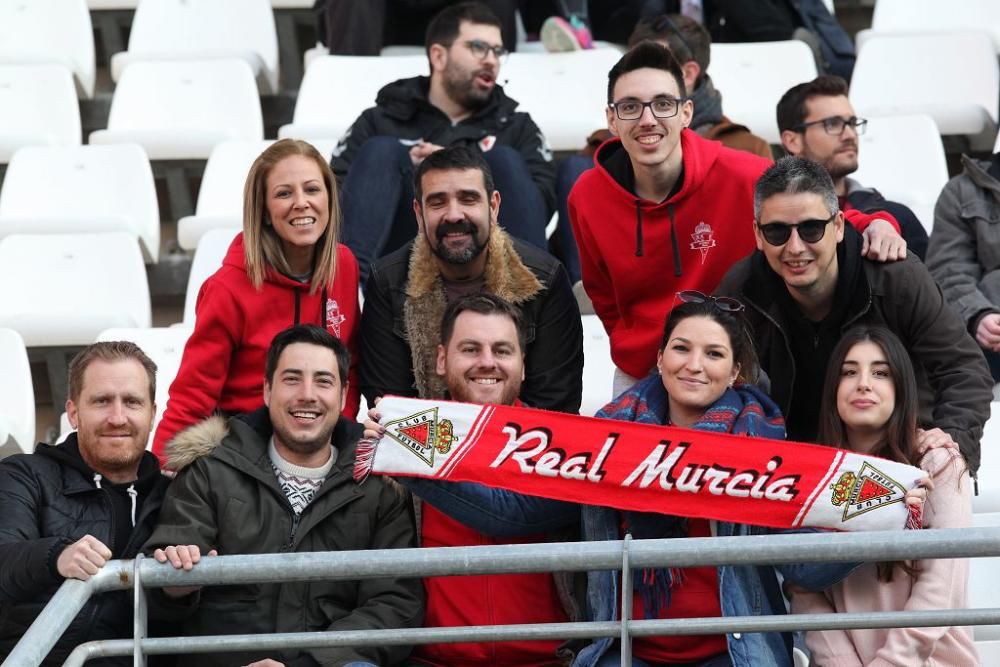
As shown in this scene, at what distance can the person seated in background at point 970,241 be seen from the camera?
17.2 ft

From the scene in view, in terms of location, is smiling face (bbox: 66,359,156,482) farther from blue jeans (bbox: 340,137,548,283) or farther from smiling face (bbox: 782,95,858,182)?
smiling face (bbox: 782,95,858,182)

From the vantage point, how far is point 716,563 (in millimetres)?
3354

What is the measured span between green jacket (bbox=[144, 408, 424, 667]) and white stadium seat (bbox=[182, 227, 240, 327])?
1.80 metres

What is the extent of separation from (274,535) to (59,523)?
494 mm

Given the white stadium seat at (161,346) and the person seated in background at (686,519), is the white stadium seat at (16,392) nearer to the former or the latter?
the white stadium seat at (161,346)

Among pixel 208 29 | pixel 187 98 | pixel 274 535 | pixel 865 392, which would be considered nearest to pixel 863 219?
pixel 865 392

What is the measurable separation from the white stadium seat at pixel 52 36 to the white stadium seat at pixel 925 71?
11.0 feet

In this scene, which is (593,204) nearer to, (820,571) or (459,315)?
(459,315)

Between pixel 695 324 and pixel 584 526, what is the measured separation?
53 cm

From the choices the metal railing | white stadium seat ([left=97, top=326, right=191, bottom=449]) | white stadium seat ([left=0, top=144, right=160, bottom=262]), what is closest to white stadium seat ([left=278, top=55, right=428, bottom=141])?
white stadium seat ([left=0, top=144, right=160, bottom=262])

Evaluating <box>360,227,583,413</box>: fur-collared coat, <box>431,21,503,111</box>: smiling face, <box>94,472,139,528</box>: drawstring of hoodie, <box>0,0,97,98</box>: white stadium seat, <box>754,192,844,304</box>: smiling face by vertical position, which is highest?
<box>0,0,97,98</box>: white stadium seat

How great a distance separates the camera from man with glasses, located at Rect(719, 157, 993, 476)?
4082mm

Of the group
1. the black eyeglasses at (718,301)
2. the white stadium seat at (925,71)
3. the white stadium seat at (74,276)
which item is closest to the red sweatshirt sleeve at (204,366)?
the black eyeglasses at (718,301)

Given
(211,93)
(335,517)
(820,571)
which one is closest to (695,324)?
(820,571)
